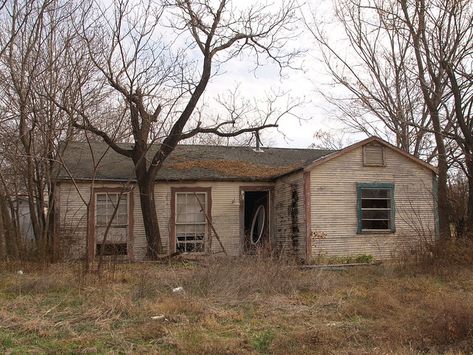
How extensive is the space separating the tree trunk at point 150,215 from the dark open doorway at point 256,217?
2882 mm

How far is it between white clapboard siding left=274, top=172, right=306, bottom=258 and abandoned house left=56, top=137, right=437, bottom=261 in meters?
0.03

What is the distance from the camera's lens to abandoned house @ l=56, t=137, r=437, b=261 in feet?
53.3

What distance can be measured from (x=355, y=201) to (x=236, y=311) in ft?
29.8

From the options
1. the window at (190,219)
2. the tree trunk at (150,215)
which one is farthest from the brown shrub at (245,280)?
the window at (190,219)

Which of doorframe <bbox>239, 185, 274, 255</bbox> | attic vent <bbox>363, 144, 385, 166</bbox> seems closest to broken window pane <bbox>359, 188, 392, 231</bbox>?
attic vent <bbox>363, 144, 385, 166</bbox>

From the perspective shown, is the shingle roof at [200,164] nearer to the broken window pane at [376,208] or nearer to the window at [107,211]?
the window at [107,211]

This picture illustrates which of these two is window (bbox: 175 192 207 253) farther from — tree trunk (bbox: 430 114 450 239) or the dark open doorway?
tree trunk (bbox: 430 114 450 239)

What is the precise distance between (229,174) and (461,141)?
7259mm

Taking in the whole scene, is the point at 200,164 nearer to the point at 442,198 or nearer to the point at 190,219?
the point at 190,219

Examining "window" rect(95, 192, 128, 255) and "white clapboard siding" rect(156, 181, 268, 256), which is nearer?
"window" rect(95, 192, 128, 255)

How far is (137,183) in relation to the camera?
17422 millimetres

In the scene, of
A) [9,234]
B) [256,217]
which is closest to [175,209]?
[256,217]

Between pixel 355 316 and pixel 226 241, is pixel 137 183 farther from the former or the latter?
pixel 355 316

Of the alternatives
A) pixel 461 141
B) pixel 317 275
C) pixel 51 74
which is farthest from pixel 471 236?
pixel 51 74
